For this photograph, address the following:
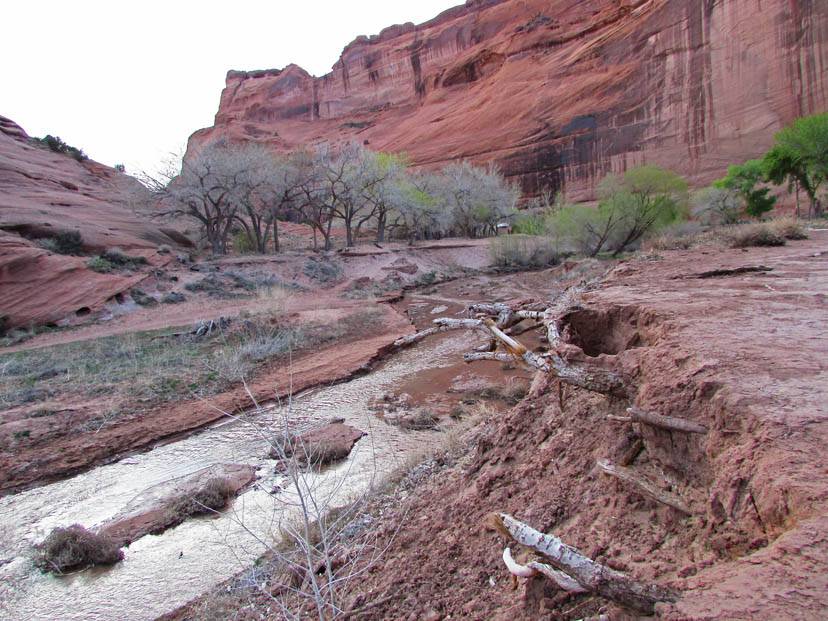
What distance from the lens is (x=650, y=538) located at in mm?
2098

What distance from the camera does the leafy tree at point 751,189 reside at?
88.6ft

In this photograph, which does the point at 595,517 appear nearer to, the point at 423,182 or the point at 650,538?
the point at 650,538

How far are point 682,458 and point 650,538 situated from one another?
47cm

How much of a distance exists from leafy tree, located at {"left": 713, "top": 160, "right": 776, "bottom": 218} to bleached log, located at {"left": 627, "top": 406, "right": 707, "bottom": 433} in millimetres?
30955

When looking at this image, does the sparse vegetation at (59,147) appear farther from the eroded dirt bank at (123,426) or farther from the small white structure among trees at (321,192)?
the eroded dirt bank at (123,426)

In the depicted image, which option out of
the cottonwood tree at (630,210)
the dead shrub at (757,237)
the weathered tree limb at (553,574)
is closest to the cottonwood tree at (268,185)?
the cottonwood tree at (630,210)

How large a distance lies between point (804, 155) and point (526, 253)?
14222mm

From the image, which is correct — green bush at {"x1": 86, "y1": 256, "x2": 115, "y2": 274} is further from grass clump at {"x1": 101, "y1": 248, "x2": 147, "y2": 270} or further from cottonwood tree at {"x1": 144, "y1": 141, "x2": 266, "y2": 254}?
cottonwood tree at {"x1": 144, "y1": 141, "x2": 266, "y2": 254}

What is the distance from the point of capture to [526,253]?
28.9m

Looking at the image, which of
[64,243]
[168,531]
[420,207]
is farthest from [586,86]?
[168,531]

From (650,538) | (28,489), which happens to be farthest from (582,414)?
(28,489)

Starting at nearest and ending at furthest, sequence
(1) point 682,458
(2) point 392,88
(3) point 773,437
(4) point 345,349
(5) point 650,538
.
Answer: (3) point 773,437 < (5) point 650,538 < (1) point 682,458 < (4) point 345,349 < (2) point 392,88

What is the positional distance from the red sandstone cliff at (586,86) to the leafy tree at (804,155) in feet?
25.0

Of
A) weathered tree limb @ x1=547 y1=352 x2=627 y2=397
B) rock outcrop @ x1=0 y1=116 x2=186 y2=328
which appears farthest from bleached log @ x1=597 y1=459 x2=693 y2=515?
rock outcrop @ x1=0 y1=116 x2=186 y2=328
